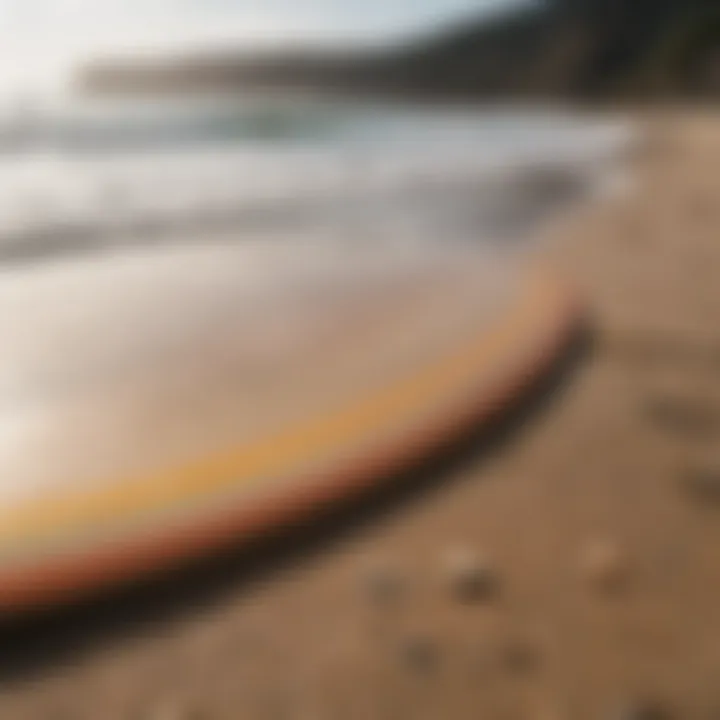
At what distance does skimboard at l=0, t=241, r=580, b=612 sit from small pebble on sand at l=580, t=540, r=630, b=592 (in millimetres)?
223

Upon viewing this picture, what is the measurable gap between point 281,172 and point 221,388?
1.90m

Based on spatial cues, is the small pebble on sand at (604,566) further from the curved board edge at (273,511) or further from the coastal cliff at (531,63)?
the coastal cliff at (531,63)

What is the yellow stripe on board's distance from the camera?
0.97 m

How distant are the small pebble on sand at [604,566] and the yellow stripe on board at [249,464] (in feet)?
0.96

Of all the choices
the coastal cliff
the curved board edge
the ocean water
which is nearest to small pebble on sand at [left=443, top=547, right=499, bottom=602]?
the curved board edge

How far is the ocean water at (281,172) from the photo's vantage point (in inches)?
91.9

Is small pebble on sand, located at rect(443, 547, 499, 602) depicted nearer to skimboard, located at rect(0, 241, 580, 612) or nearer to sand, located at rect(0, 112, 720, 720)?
sand, located at rect(0, 112, 720, 720)

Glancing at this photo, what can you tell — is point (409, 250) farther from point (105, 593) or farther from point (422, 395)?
point (105, 593)

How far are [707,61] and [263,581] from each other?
13.8 ft

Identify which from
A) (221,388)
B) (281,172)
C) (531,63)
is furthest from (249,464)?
(531,63)

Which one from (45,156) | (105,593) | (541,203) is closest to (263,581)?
(105,593)

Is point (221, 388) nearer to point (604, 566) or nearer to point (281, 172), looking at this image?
point (604, 566)

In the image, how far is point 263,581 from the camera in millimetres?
921

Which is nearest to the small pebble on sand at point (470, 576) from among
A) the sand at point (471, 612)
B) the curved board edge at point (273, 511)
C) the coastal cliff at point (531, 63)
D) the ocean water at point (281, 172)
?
the sand at point (471, 612)
